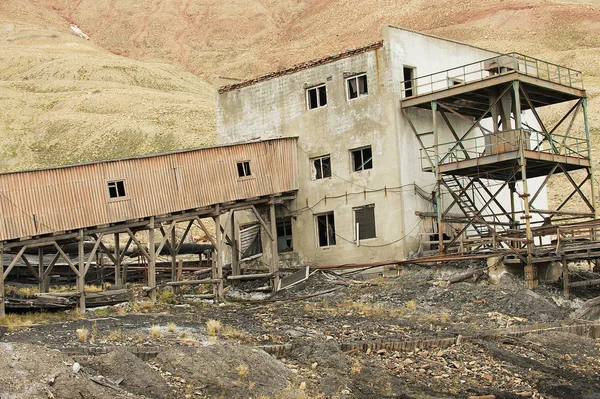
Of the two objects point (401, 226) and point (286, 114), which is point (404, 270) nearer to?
point (401, 226)

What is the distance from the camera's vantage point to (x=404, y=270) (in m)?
36.0

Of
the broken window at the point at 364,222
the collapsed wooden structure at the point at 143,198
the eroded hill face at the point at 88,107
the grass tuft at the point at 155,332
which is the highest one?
the eroded hill face at the point at 88,107

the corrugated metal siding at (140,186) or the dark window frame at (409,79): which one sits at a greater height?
the dark window frame at (409,79)

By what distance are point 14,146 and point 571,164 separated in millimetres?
60588

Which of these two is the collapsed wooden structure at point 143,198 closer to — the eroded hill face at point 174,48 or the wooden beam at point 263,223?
the wooden beam at point 263,223

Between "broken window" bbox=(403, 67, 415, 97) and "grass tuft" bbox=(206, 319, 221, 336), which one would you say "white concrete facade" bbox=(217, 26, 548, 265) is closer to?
"broken window" bbox=(403, 67, 415, 97)

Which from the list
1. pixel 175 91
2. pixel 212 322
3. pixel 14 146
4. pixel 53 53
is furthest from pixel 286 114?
pixel 53 53

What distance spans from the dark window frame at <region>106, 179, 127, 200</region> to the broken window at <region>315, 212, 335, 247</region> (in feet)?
29.9

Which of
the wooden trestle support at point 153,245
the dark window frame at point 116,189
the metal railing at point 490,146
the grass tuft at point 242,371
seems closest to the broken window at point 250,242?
the wooden trestle support at point 153,245

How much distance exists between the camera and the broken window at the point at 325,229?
130ft

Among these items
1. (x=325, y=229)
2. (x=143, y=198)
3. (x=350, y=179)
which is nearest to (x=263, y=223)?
(x=325, y=229)

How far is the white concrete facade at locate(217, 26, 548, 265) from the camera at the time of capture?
37.3m

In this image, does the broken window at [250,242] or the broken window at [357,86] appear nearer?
the broken window at [357,86]

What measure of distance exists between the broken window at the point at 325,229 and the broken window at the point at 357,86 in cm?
511
